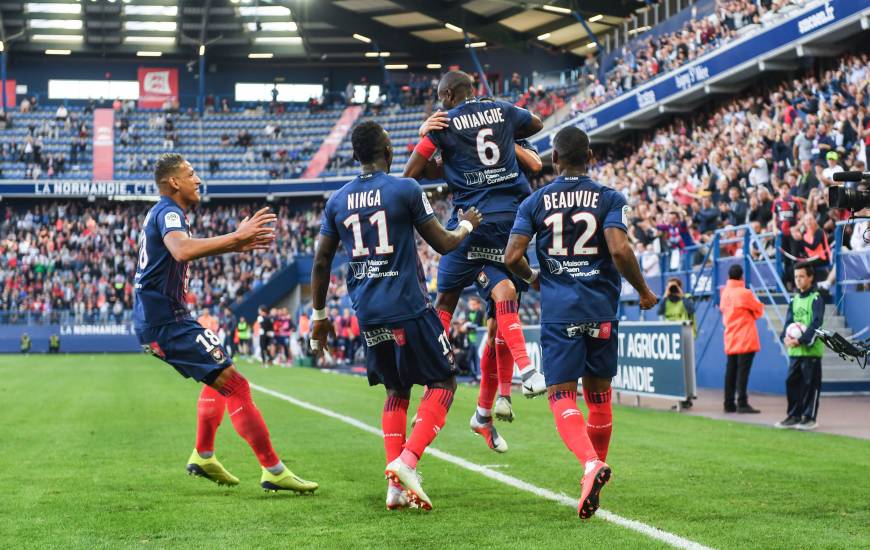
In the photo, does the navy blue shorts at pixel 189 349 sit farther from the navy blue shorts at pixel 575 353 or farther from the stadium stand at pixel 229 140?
the stadium stand at pixel 229 140

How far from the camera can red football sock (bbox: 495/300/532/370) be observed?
796 centimetres

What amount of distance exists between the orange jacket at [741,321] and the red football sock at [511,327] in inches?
340

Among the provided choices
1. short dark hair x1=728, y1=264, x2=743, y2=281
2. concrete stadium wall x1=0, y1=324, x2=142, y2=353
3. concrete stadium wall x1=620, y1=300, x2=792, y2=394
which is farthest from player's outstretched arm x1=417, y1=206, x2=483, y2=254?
concrete stadium wall x1=0, y1=324, x2=142, y2=353

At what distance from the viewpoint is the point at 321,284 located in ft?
23.6

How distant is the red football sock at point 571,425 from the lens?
649 cm

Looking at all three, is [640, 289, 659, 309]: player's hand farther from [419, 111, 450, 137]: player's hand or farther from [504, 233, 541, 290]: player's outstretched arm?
[419, 111, 450, 137]: player's hand

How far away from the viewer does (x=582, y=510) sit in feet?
19.7

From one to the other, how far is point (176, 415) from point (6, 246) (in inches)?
1771

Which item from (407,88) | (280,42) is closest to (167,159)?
(407,88)

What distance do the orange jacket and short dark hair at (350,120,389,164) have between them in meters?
10.2

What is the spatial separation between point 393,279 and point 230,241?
3.56ft

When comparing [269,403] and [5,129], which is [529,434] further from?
[5,129]

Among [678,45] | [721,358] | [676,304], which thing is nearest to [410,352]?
[676,304]

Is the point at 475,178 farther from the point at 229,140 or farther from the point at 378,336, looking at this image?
the point at 229,140
